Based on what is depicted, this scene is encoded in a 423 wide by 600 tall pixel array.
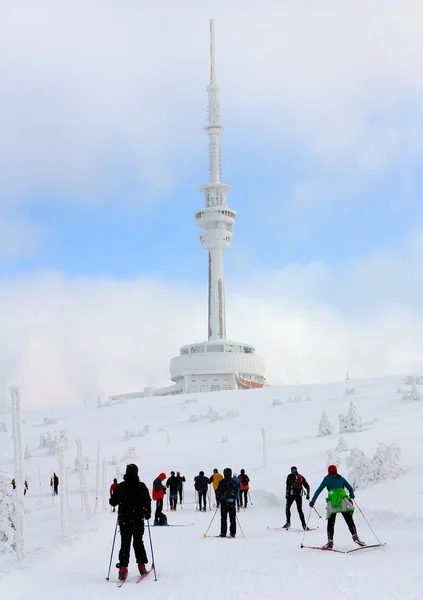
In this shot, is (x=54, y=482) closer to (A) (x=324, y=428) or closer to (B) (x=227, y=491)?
(A) (x=324, y=428)

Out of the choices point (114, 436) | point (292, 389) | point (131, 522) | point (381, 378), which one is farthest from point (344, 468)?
point (381, 378)

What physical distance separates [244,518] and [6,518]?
266 inches

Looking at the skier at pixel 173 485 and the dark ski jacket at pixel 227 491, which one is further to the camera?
the skier at pixel 173 485

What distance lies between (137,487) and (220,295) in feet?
288

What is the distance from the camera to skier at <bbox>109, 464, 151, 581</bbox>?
32.9 ft

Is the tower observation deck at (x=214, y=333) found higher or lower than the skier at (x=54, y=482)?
higher

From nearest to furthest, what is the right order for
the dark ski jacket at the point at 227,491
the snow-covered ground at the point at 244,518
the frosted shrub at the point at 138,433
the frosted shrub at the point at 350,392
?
the snow-covered ground at the point at 244,518
the dark ski jacket at the point at 227,491
the frosted shrub at the point at 138,433
the frosted shrub at the point at 350,392

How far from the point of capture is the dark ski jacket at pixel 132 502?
10078 millimetres

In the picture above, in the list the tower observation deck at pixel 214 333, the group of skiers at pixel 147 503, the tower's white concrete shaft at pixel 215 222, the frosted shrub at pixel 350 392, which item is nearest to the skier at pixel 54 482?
the group of skiers at pixel 147 503

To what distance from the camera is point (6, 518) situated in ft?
49.2

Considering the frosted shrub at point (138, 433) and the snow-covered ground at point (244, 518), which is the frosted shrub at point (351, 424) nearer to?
the snow-covered ground at point (244, 518)

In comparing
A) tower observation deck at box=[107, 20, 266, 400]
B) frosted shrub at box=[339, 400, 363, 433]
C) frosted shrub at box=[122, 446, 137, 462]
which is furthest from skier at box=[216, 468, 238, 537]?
tower observation deck at box=[107, 20, 266, 400]

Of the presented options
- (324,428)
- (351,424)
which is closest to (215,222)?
(324,428)

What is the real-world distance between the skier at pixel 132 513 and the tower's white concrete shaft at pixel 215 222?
8659 cm
